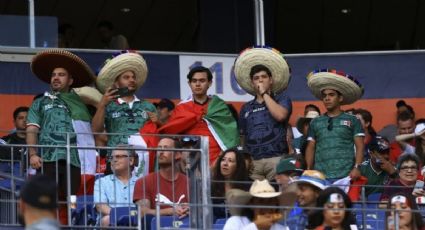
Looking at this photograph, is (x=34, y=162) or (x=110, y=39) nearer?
(x=34, y=162)

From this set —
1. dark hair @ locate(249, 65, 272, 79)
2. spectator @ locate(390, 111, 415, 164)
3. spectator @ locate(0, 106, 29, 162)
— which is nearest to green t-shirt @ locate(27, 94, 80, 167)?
spectator @ locate(0, 106, 29, 162)

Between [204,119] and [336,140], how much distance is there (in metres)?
1.34

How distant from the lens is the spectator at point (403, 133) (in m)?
17.5

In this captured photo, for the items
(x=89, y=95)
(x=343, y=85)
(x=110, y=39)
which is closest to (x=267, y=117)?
(x=343, y=85)

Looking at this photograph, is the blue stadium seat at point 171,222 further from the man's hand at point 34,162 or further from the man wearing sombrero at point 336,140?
the man wearing sombrero at point 336,140

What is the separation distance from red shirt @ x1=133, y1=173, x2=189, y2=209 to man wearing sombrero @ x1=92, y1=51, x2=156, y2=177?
0.76 meters

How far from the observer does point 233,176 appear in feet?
45.8

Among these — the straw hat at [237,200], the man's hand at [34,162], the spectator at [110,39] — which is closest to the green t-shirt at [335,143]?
the straw hat at [237,200]

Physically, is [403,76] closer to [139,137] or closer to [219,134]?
[219,134]

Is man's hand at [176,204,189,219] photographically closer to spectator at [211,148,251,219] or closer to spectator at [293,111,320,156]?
spectator at [211,148,251,219]

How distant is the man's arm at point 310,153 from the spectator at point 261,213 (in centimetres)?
293

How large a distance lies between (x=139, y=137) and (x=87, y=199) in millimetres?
916

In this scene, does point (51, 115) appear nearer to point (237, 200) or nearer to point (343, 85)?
point (237, 200)

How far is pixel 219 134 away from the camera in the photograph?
50.9ft
